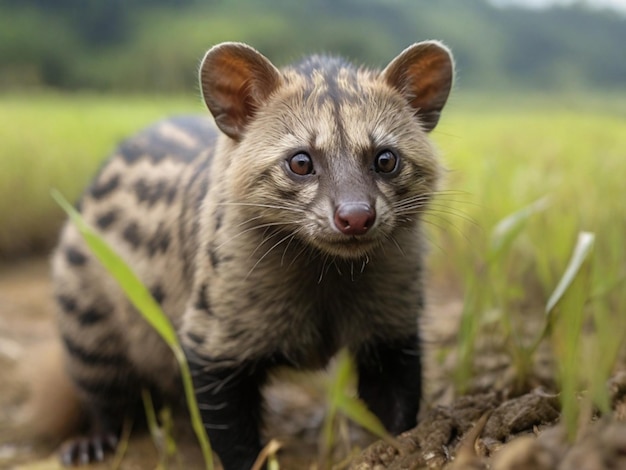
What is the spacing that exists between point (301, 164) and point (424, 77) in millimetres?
700

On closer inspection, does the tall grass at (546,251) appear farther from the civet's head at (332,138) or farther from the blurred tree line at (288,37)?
the blurred tree line at (288,37)

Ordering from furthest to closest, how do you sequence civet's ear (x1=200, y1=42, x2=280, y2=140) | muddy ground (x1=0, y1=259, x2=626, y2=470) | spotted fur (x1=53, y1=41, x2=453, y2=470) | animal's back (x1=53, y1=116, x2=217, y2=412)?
animal's back (x1=53, y1=116, x2=217, y2=412)
civet's ear (x1=200, y1=42, x2=280, y2=140)
spotted fur (x1=53, y1=41, x2=453, y2=470)
muddy ground (x1=0, y1=259, x2=626, y2=470)

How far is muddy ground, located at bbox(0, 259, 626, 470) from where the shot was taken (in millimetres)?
1564

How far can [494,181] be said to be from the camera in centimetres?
461

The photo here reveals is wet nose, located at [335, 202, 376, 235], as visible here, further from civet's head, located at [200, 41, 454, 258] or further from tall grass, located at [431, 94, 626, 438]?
tall grass, located at [431, 94, 626, 438]

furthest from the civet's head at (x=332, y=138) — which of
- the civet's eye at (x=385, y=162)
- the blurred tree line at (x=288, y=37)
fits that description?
the blurred tree line at (x=288, y=37)

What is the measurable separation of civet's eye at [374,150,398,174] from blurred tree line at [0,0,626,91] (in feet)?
2.27

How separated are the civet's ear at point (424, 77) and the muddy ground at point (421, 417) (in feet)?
3.18

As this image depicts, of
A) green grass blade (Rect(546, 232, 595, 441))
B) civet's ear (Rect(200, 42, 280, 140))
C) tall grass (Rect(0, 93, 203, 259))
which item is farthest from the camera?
tall grass (Rect(0, 93, 203, 259))

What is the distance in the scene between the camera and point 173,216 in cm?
362

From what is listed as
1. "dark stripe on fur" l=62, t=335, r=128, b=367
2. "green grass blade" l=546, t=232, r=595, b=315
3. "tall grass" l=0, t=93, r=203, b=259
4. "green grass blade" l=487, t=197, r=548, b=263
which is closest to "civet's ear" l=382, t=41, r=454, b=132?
"green grass blade" l=487, t=197, r=548, b=263

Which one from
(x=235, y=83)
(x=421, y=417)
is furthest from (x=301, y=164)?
(x=421, y=417)

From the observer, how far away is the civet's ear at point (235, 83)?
281 centimetres

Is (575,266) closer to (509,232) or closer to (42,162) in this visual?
(509,232)
